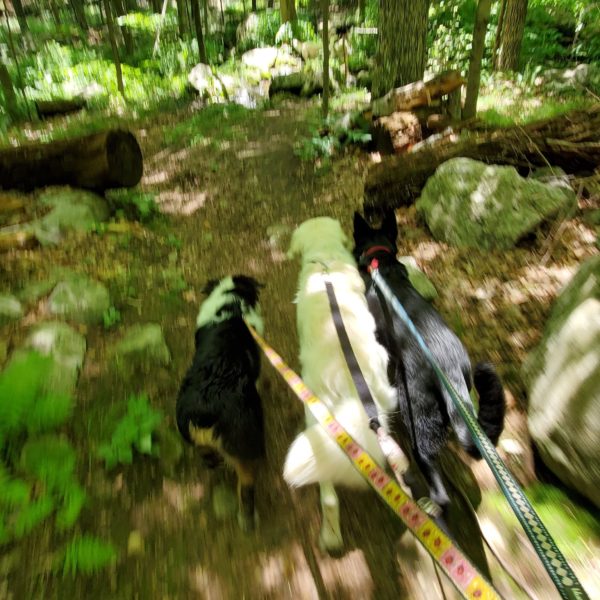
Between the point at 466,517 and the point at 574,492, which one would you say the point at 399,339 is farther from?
the point at 574,492

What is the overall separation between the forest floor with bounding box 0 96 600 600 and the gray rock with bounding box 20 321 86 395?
96mm

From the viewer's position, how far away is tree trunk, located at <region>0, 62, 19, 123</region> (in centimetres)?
882

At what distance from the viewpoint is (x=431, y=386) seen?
2277 millimetres

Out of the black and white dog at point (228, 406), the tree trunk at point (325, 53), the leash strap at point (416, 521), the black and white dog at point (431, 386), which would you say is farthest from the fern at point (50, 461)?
the tree trunk at point (325, 53)

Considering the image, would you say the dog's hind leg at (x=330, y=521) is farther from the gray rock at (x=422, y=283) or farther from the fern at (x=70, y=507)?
the gray rock at (x=422, y=283)

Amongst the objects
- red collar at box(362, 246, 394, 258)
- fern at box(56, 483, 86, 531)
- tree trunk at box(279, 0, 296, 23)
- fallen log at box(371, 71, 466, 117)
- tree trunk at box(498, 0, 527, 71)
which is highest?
tree trunk at box(279, 0, 296, 23)

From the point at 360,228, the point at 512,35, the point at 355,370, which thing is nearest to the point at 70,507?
the point at 355,370

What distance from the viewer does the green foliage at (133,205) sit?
5.64 meters

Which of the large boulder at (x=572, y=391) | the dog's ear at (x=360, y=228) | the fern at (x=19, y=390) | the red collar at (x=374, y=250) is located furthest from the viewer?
the dog's ear at (x=360, y=228)

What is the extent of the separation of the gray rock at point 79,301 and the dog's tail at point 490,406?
330cm

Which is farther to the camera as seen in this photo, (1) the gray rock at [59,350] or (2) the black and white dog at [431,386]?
(1) the gray rock at [59,350]

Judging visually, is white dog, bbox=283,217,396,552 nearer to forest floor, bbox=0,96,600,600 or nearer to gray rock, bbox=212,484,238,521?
forest floor, bbox=0,96,600,600

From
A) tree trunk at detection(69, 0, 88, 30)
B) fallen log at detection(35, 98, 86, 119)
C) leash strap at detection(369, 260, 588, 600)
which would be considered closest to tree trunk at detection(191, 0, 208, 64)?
fallen log at detection(35, 98, 86, 119)

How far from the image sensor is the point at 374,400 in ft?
6.97
